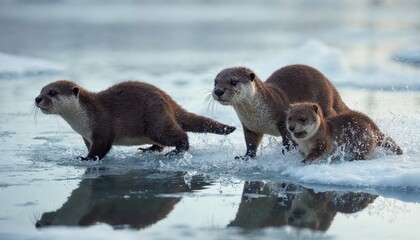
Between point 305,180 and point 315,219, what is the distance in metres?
0.86

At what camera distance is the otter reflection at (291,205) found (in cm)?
453

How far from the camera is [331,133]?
19.6ft

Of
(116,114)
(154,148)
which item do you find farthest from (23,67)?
(116,114)

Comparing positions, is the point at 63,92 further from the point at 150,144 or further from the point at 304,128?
the point at 304,128

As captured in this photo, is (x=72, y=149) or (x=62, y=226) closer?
(x=62, y=226)

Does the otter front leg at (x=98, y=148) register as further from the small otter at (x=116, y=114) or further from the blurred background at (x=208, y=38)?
the blurred background at (x=208, y=38)

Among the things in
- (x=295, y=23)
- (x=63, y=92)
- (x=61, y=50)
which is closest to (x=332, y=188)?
(x=63, y=92)

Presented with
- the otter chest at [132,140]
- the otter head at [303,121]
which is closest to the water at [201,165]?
the otter chest at [132,140]

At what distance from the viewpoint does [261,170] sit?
581 centimetres

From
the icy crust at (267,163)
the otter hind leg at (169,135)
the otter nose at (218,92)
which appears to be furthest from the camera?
the otter hind leg at (169,135)

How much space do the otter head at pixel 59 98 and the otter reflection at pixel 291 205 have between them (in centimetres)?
160

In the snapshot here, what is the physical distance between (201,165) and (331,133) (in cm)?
91

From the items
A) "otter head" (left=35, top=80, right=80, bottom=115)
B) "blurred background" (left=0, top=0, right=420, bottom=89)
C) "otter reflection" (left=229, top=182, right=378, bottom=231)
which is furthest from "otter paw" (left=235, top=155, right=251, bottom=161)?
"blurred background" (left=0, top=0, right=420, bottom=89)

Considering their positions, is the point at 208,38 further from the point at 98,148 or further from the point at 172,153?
the point at 98,148
